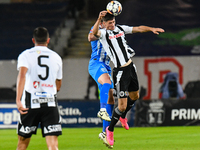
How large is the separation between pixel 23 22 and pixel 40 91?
1457 cm

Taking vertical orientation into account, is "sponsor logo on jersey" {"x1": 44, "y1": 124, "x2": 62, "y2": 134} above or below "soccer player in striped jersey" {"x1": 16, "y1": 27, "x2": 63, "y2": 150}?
below

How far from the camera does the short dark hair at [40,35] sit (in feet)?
15.6

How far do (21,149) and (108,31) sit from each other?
2.99m

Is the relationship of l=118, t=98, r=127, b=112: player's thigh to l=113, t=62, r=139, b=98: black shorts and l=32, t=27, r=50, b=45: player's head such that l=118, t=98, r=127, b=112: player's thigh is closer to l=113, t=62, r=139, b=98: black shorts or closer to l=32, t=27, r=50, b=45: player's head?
l=113, t=62, r=139, b=98: black shorts

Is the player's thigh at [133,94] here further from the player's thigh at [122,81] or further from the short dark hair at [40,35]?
the short dark hair at [40,35]

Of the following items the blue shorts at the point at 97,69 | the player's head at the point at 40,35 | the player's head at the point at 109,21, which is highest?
the player's head at the point at 109,21

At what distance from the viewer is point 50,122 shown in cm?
480

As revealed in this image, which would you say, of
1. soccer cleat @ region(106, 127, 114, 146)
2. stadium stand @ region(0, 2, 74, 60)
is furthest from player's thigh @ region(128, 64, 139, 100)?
stadium stand @ region(0, 2, 74, 60)

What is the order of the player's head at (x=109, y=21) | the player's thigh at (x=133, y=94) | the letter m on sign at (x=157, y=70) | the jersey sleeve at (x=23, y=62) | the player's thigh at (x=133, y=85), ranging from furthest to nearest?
1. the letter m on sign at (x=157, y=70)
2. the player's thigh at (x=133, y=94)
3. the player's thigh at (x=133, y=85)
4. the player's head at (x=109, y=21)
5. the jersey sleeve at (x=23, y=62)

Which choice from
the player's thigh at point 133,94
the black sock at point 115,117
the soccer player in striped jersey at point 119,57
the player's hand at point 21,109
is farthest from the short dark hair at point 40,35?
the player's thigh at point 133,94

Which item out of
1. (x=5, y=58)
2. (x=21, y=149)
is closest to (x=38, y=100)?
(x=21, y=149)

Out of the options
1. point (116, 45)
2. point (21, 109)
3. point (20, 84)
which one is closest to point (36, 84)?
point (20, 84)

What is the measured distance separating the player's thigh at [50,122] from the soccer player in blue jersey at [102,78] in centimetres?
225

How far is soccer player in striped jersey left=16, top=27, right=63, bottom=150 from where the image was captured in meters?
4.73
